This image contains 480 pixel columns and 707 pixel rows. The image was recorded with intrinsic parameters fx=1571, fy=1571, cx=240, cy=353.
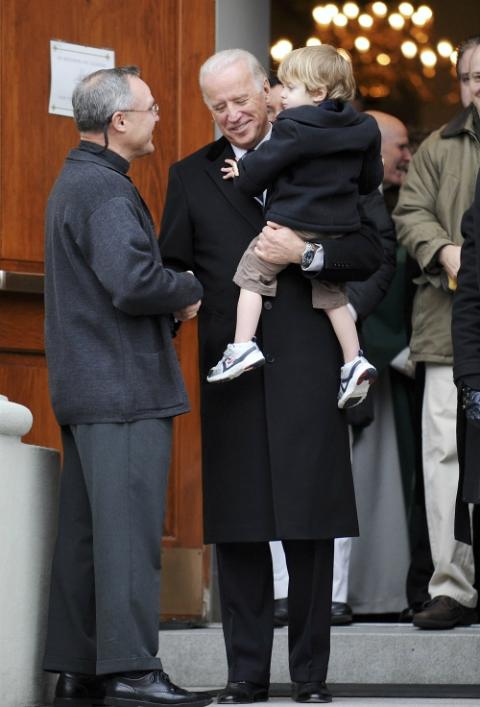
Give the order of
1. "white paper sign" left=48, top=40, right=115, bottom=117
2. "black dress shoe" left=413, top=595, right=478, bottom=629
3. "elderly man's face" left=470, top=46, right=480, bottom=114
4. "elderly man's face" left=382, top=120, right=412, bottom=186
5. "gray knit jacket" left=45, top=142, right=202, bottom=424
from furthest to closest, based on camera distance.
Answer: "elderly man's face" left=382, top=120, right=412, bottom=186
"white paper sign" left=48, top=40, right=115, bottom=117
"black dress shoe" left=413, top=595, right=478, bottom=629
"elderly man's face" left=470, top=46, right=480, bottom=114
"gray knit jacket" left=45, top=142, right=202, bottom=424

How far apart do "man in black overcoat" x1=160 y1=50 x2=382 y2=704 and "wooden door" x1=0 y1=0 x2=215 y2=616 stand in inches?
41.7

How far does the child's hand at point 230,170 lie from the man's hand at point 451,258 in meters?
1.07

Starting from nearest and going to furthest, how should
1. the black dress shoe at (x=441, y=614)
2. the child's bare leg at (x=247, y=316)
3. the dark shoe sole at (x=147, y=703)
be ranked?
the dark shoe sole at (x=147, y=703), the child's bare leg at (x=247, y=316), the black dress shoe at (x=441, y=614)

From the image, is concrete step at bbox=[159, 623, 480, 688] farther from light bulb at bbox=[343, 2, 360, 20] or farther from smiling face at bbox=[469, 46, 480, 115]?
light bulb at bbox=[343, 2, 360, 20]

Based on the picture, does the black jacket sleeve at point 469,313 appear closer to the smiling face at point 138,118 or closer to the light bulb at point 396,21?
the smiling face at point 138,118

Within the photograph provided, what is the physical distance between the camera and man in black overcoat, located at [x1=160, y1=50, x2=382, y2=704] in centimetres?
450

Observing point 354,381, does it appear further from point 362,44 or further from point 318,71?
point 362,44

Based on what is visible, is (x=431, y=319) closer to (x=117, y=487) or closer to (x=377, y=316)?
(x=377, y=316)

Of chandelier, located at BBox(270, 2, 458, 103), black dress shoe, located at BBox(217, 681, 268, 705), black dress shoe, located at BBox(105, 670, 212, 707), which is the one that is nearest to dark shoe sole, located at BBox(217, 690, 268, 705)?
black dress shoe, located at BBox(217, 681, 268, 705)

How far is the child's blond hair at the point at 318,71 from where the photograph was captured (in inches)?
176

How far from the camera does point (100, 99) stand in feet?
14.7

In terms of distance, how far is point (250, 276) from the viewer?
4.54 m

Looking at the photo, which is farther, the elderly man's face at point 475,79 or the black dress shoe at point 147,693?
the elderly man's face at point 475,79

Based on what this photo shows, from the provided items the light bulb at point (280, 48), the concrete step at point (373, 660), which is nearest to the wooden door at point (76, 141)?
the concrete step at point (373, 660)
